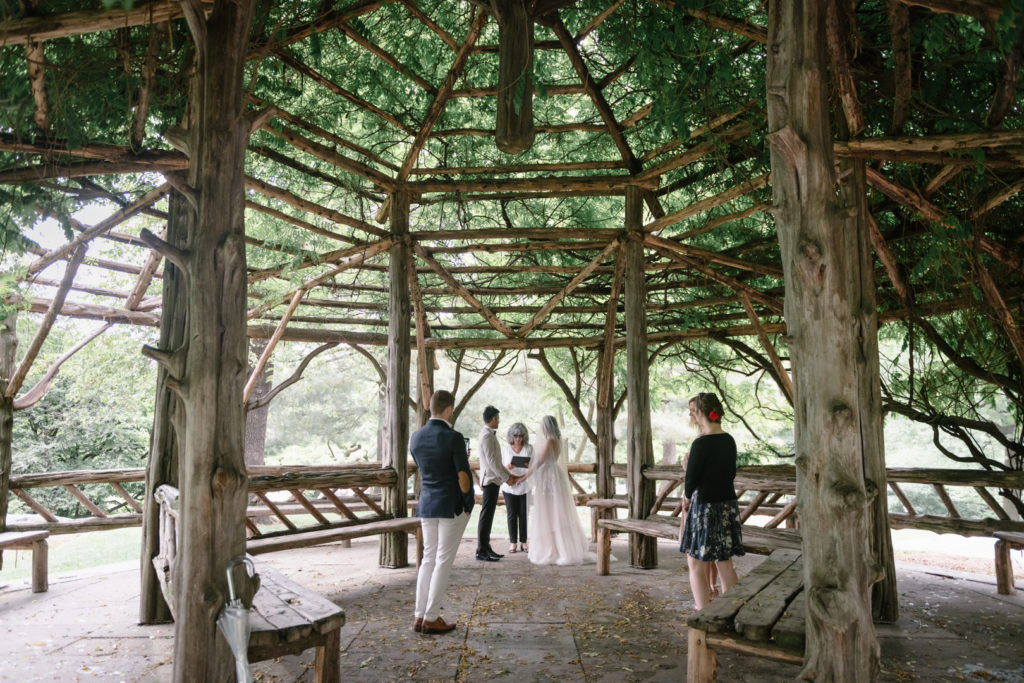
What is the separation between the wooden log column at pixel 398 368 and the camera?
7871 mm

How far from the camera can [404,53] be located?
21.8 feet

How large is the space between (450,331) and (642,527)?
5.50 metres

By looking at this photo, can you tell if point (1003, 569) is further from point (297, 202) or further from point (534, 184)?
point (297, 202)

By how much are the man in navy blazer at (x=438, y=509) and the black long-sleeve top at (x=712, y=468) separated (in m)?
1.64

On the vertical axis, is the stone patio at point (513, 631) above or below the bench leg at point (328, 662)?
below

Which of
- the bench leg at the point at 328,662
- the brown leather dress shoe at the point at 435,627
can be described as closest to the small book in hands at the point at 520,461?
the brown leather dress shoe at the point at 435,627

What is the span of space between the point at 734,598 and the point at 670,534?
8.91 feet

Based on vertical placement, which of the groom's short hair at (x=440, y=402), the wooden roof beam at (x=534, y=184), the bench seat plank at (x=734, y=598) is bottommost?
the bench seat plank at (x=734, y=598)

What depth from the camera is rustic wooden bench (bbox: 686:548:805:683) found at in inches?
122

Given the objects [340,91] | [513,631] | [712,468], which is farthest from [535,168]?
[513,631]

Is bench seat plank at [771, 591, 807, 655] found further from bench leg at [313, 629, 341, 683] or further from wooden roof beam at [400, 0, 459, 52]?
wooden roof beam at [400, 0, 459, 52]

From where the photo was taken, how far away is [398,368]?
7.97 metres

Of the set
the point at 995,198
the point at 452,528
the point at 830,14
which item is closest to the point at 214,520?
the point at 452,528

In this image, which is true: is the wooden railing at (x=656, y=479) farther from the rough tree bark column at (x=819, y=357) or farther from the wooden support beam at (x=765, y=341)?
the rough tree bark column at (x=819, y=357)
